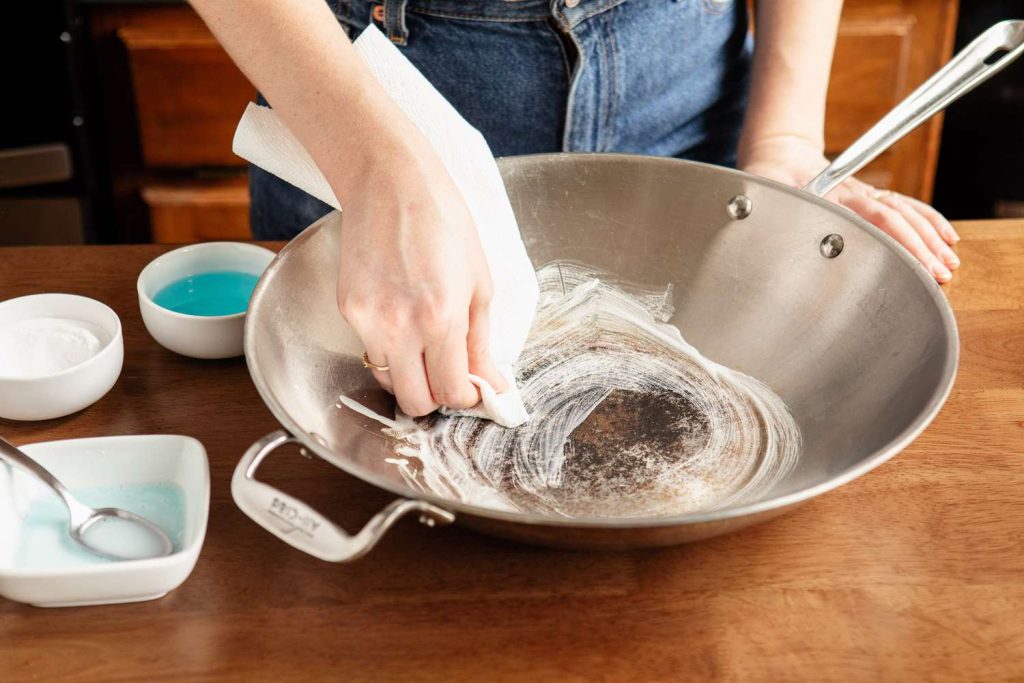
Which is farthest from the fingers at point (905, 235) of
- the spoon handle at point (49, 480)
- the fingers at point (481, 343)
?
the spoon handle at point (49, 480)

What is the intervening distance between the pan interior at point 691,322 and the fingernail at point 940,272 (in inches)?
4.4

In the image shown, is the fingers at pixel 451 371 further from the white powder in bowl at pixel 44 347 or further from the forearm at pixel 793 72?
the forearm at pixel 793 72

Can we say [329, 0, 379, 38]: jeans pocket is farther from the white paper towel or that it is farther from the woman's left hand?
the woman's left hand

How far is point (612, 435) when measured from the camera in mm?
543

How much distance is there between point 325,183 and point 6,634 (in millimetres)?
285

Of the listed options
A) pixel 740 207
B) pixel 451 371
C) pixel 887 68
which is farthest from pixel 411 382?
pixel 887 68

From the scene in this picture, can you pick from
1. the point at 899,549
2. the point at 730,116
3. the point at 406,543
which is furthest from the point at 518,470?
the point at 730,116

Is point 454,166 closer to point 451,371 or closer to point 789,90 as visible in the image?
point 451,371

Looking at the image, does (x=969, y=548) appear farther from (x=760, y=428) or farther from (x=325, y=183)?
(x=325, y=183)

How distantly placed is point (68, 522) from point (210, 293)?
0.20 meters

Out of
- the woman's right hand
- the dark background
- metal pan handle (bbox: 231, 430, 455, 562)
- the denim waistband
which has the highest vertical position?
the denim waistband

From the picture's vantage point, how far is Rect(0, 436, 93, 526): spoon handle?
0.46 metres

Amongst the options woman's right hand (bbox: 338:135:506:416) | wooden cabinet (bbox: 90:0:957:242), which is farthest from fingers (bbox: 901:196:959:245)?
wooden cabinet (bbox: 90:0:957:242)

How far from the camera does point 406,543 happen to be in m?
0.47
